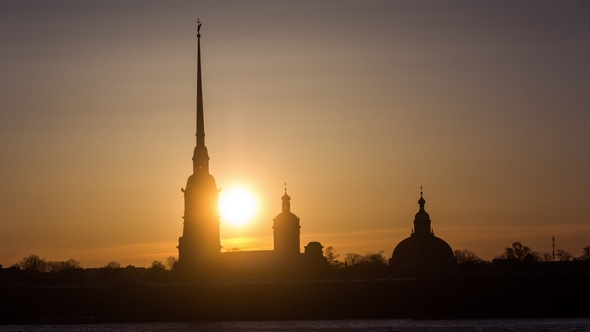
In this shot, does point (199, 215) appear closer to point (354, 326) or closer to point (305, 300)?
point (305, 300)

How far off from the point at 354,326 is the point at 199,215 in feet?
214

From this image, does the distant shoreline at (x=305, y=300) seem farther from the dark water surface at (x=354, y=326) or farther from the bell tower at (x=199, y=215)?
the bell tower at (x=199, y=215)

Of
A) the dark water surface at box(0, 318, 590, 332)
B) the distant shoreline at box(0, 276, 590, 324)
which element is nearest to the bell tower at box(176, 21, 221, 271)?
the distant shoreline at box(0, 276, 590, 324)

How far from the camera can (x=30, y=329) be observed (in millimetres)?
138250

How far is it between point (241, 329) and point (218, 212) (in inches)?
2610

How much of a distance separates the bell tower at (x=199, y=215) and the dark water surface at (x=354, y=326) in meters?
43.2

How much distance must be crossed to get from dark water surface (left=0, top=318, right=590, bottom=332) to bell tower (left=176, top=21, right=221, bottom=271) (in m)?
43.2

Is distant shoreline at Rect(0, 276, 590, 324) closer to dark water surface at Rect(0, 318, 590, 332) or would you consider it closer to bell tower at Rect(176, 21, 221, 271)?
dark water surface at Rect(0, 318, 590, 332)

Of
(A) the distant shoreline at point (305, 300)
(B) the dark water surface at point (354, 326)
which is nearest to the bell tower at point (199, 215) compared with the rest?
(A) the distant shoreline at point (305, 300)

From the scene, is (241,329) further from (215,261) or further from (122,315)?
(215,261)

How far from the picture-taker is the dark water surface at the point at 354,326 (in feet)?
404

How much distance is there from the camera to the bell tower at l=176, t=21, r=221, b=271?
19250 cm

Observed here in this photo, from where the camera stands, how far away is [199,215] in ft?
632

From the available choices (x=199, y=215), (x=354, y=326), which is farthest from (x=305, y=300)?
(x=199, y=215)
